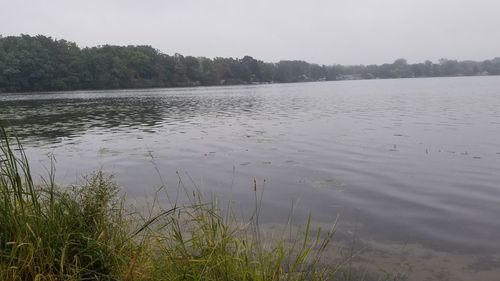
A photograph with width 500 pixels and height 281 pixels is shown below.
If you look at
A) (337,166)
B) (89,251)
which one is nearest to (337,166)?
(337,166)

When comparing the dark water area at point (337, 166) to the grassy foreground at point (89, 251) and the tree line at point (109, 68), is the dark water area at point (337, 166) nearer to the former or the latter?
the grassy foreground at point (89, 251)

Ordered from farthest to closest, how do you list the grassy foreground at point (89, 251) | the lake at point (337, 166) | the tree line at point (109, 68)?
the tree line at point (109, 68)
the lake at point (337, 166)
the grassy foreground at point (89, 251)

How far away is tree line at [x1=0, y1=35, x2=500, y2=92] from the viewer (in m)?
108

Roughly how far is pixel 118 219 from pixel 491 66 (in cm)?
20172

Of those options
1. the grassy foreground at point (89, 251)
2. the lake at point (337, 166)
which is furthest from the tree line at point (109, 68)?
the grassy foreground at point (89, 251)

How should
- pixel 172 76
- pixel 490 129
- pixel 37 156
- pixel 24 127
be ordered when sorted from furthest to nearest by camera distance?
pixel 172 76, pixel 24 127, pixel 490 129, pixel 37 156

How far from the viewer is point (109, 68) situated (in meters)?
126

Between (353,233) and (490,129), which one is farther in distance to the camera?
(490,129)

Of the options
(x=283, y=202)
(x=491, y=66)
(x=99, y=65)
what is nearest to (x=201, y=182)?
(x=283, y=202)

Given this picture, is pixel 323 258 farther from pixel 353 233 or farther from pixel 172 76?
pixel 172 76

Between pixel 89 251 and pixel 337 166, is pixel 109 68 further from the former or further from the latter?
pixel 89 251

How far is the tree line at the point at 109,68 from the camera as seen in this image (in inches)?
4257

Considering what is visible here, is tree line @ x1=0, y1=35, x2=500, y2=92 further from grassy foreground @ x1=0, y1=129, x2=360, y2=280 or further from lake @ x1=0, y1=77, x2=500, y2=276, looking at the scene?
grassy foreground @ x1=0, y1=129, x2=360, y2=280

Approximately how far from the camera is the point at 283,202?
9375 millimetres
